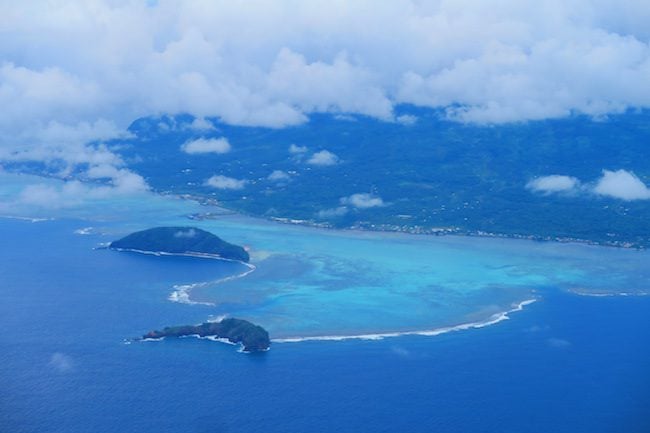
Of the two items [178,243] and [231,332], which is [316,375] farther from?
[178,243]

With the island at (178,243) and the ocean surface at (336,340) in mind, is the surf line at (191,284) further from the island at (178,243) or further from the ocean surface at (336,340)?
the ocean surface at (336,340)

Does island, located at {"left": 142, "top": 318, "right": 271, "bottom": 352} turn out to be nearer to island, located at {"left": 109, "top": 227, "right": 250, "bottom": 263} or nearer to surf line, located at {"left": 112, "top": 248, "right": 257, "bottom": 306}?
surf line, located at {"left": 112, "top": 248, "right": 257, "bottom": 306}

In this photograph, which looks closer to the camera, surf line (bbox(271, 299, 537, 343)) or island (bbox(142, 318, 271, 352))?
island (bbox(142, 318, 271, 352))

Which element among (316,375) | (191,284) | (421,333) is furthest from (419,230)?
(316,375)

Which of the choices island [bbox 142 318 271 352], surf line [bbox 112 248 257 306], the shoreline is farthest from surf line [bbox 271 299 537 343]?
the shoreline

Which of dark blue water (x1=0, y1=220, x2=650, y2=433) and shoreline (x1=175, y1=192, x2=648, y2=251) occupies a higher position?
shoreline (x1=175, y1=192, x2=648, y2=251)

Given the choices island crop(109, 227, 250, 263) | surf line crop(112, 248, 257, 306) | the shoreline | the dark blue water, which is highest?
the shoreline

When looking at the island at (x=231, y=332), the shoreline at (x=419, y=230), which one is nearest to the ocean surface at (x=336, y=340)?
the island at (x=231, y=332)

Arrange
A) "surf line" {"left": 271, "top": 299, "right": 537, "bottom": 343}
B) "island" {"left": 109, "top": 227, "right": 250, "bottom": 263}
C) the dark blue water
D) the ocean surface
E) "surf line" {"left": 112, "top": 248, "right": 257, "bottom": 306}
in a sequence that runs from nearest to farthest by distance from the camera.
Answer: the dark blue water
the ocean surface
"surf line" {"left": 271, "top": 299, "right": 537, "bottom": 343}
"surf line" {"left": 112, "top": 248, "right": 257, "bottom": 306}
"island" {"left": 109, "top": 227, "right": 250, "bottom": 263}
